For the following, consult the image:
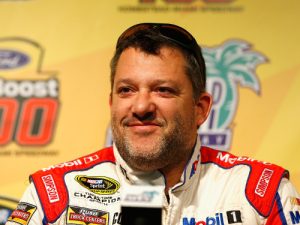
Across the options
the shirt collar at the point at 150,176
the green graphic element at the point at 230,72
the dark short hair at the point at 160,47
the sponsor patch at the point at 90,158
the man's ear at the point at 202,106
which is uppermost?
the green graphic element at the point at 230,72

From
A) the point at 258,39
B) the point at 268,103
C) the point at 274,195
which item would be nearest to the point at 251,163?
the point at 274,195

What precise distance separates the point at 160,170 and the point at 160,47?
25 cm

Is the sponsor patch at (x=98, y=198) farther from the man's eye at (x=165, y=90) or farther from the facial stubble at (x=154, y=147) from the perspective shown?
the man's eye at (x=165, y=90)

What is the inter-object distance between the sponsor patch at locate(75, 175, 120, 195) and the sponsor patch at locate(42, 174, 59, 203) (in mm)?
51

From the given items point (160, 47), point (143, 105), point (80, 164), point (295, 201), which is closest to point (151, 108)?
point (143, 105)

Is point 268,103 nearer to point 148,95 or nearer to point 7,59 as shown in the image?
point 148,95

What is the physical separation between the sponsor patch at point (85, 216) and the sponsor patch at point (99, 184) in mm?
49

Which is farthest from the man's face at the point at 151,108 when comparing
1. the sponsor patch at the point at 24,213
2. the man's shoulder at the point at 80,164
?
the sponsor patch at the point at 24,213

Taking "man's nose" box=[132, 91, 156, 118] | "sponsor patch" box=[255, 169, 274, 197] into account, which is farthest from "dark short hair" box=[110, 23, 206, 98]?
"sponsor patch" box=[255, 169, 274, 197]

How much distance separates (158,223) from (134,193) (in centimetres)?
4

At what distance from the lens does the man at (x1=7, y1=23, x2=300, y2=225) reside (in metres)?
1.01

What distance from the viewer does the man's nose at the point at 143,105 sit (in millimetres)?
976

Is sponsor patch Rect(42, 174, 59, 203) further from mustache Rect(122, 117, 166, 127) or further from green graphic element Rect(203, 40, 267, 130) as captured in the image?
green graphic element Rect(203, 40, 267, 130)

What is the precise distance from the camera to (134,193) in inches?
23.6
